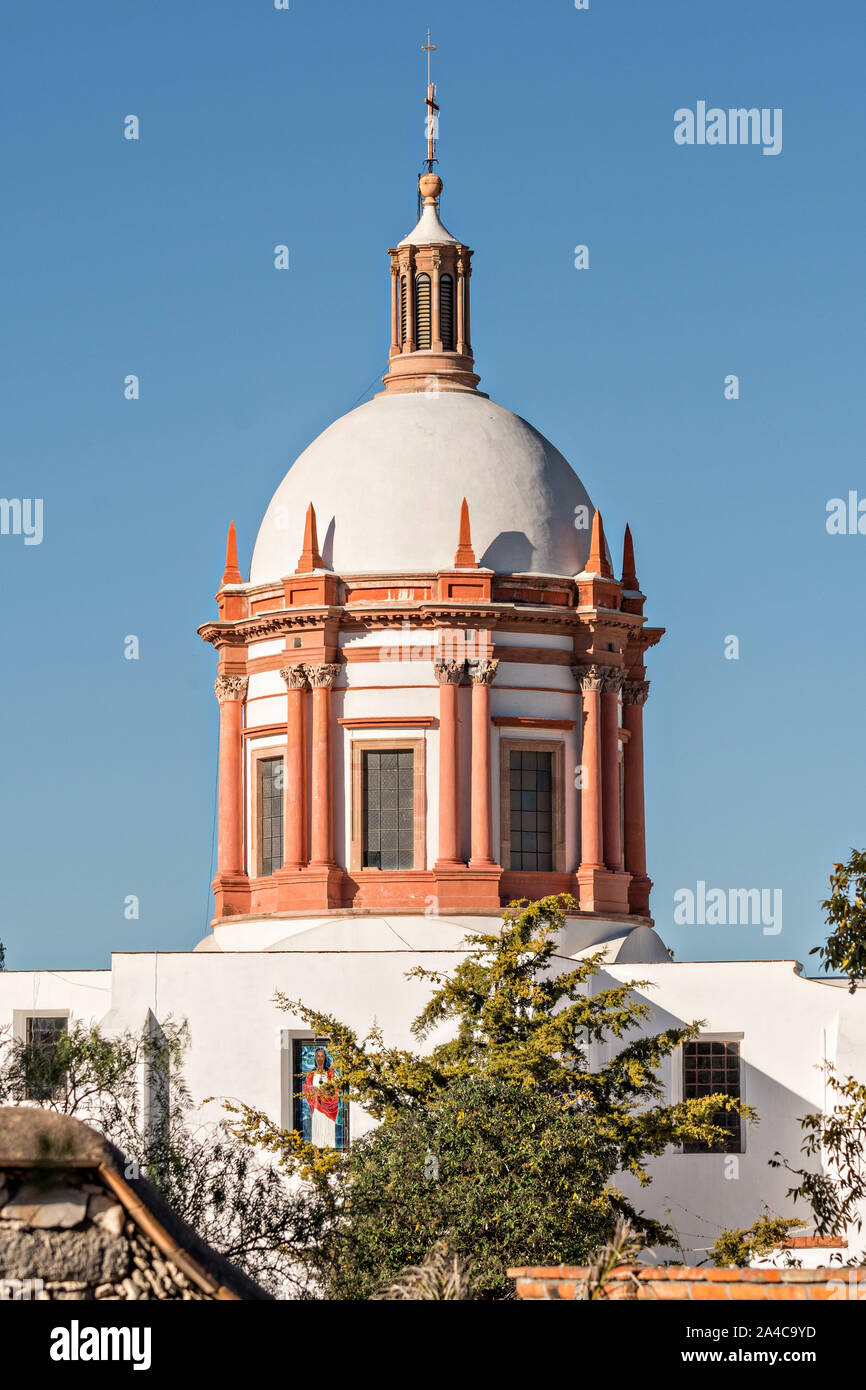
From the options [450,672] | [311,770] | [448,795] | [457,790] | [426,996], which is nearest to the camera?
[426,996]

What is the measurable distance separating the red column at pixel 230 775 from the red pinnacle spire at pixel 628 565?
7321 mm

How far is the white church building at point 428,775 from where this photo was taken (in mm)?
39688

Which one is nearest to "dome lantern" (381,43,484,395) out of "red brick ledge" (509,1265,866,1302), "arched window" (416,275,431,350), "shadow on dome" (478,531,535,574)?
"arched window" (416,275,431,350)

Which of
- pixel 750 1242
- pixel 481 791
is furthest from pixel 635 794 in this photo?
pixel 750 1242

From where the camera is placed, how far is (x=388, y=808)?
42.2 meters

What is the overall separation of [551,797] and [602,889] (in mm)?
1835

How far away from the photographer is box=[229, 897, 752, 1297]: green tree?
1097 inches

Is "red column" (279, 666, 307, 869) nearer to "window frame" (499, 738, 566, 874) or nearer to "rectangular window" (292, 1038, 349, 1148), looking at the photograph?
"window frame" (499, 738, 566, 874)

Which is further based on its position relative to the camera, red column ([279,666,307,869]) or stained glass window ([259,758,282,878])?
stained glass window ([259,758,282,878])

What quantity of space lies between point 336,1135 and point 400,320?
1600 centimetres

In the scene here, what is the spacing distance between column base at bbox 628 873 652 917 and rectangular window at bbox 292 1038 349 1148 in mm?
7715

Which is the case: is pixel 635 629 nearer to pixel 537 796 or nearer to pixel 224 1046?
pixel 537 796

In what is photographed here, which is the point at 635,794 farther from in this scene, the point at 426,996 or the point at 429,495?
the point at 426,996

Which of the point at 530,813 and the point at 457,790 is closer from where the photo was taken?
the point at 457,790
